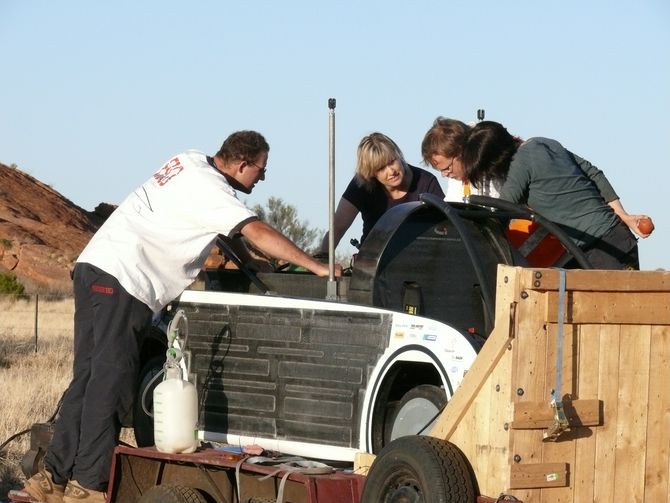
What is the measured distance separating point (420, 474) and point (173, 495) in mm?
1611

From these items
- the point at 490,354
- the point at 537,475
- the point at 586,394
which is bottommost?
the point at 537,475

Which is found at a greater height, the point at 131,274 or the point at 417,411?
the point at 131,274

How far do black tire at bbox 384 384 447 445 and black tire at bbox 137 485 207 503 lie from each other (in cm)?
97

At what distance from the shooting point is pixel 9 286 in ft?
119

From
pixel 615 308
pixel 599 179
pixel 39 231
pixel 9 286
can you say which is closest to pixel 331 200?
pixel 599 179

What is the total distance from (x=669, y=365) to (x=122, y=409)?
3.05m

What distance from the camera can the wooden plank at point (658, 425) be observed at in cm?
561

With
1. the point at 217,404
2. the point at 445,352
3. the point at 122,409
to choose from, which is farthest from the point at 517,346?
the point at 122,409

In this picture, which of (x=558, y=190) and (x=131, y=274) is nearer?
(x=558, y=190)

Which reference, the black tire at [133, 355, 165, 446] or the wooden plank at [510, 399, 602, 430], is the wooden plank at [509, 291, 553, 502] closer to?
the wooden plank at [510, 399, 602, 430]

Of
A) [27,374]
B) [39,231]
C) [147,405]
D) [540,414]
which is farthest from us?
[39,231]

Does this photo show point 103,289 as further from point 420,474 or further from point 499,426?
point 499,426

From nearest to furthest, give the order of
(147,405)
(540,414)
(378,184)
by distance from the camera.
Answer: (540,414), (147,405), (378,184)

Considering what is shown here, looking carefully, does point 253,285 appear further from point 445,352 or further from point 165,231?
point 445,352
